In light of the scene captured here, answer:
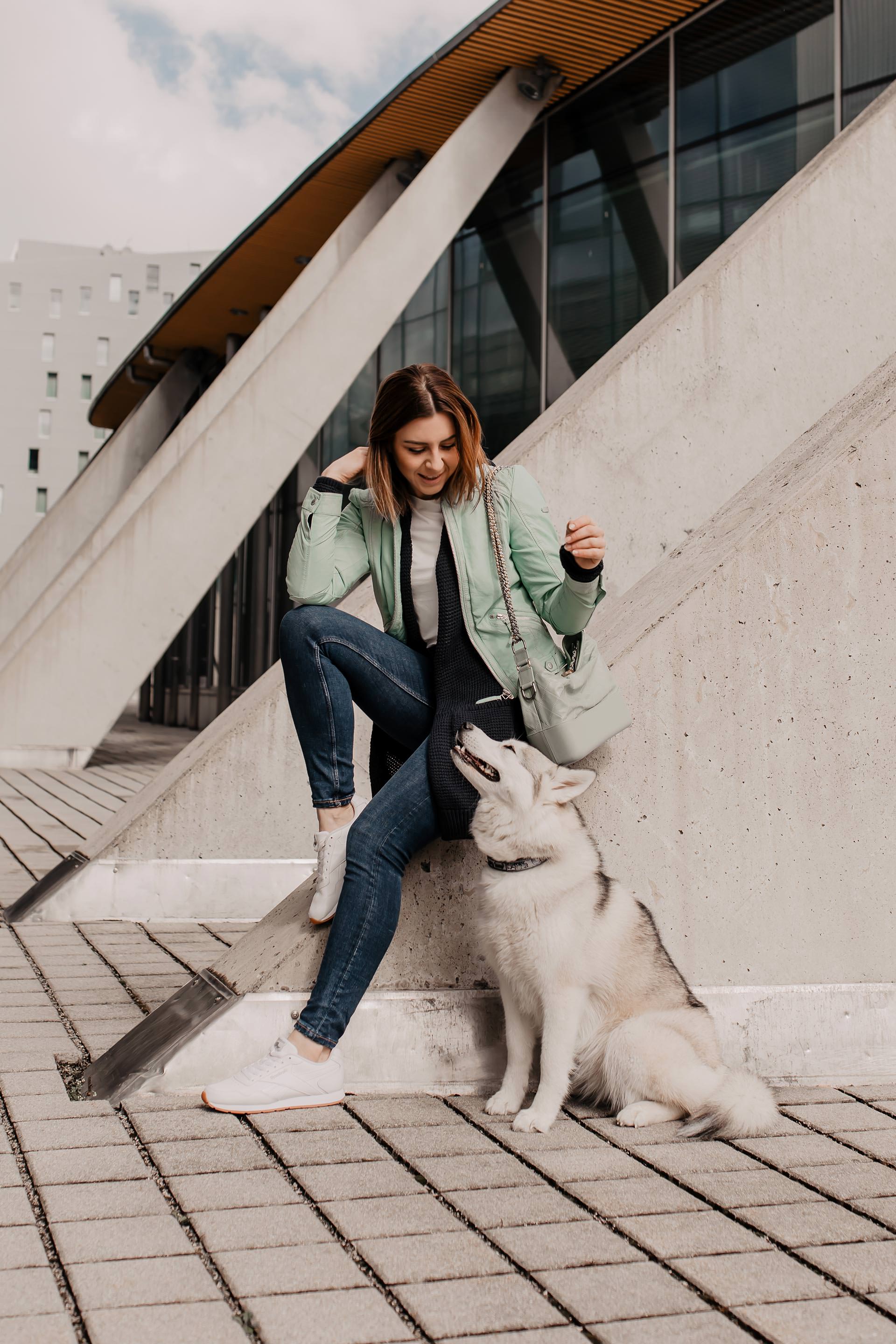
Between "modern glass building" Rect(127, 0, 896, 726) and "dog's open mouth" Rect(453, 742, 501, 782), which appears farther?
"modern glass building" Rect(127, 0, 896, 726)

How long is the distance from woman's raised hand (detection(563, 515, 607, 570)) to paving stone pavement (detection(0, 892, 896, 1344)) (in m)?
1.54

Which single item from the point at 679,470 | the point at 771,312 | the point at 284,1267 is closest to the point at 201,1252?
the point at 284,1267

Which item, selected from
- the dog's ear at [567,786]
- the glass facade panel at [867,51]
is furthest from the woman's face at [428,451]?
the glass facade panel at [867,51]

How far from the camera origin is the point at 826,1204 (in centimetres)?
285

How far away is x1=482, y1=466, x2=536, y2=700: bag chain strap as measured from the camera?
141 inches

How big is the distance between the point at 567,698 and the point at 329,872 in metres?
0.87

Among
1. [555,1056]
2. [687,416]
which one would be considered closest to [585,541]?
[555,1056]

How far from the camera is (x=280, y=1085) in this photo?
3.48 meters

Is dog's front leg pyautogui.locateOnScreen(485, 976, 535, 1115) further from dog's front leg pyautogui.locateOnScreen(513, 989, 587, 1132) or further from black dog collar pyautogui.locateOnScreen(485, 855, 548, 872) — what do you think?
black dog collar pyautogui.locateOnScreen(485, 855, 548, 872)

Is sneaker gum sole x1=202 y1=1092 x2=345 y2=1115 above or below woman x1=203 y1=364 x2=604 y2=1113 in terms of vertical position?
below

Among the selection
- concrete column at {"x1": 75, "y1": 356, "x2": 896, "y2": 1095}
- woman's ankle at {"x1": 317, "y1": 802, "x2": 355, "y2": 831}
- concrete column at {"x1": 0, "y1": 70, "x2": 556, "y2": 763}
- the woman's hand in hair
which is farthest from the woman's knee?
concrete column at {"x1": 0, "y1": 70, "x2": 556, "y2": 763}

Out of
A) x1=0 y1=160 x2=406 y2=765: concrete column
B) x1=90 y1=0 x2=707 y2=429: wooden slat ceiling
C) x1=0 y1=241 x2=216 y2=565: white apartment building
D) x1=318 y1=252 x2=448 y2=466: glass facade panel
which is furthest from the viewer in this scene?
x1=0 y1=241 x2=216 y2=565: white apartment building

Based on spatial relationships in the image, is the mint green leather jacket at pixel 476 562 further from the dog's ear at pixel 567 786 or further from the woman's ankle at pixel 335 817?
the woman's ankle at pixel 335 817

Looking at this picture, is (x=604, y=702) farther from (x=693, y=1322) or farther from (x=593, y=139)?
(x=593, y=139)
